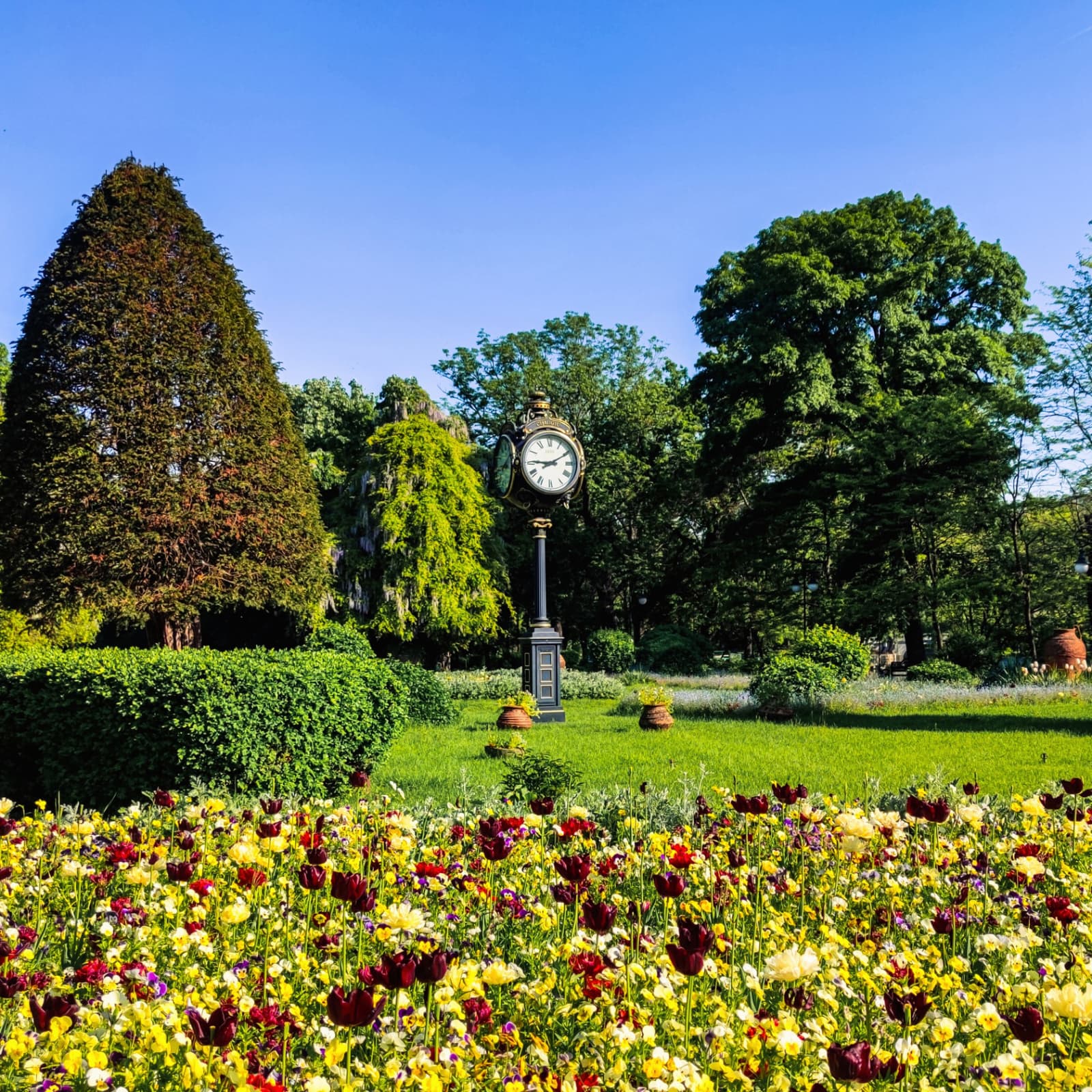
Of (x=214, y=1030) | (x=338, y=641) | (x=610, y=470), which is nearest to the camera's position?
(x=214, y=1030)

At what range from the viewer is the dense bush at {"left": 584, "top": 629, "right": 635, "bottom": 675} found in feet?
75.2

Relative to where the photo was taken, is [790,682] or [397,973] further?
[790,682]

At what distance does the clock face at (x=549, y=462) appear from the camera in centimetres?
1373

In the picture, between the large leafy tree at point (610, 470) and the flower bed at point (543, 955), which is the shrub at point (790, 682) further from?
the large leafy tree at point (610, 470)

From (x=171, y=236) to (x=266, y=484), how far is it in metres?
3.56

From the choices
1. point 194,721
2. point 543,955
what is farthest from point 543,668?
point 543,955

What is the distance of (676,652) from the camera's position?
937 inches

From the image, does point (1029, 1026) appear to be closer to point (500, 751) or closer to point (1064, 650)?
point (500, 751)

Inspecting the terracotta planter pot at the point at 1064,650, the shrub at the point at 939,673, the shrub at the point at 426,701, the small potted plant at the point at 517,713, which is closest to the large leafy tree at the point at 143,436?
the shrub at the point at 426,701

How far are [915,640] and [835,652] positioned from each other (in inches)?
262

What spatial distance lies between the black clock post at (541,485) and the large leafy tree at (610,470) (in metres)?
12.4

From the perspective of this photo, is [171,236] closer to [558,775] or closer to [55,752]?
[55,752]

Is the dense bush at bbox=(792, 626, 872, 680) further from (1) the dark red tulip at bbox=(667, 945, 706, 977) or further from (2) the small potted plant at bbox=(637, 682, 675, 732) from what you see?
(1) the dark red tulip at bbox=(667, 945, 706, 977)

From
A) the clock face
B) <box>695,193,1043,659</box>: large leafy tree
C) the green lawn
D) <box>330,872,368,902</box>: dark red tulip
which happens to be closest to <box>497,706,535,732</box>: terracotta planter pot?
the green lawn
